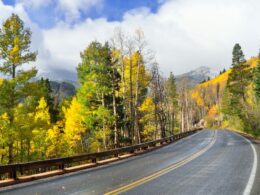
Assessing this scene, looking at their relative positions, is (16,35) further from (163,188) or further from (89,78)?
(163,188)

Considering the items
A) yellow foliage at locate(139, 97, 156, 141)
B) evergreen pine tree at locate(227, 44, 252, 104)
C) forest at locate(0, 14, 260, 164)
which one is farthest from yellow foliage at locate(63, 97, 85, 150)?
evergreen pine tree at locate(227, 44, 252, 104)

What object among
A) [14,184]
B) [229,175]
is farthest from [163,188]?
[14,184]

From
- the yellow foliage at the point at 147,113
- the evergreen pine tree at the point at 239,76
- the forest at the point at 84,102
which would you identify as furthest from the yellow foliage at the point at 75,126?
the evergreen pine tree at the point at 239,76

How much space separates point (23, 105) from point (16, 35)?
5.41 m

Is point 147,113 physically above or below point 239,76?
below

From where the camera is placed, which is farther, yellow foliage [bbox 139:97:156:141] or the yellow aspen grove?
yellow foliage [bbox 139:97:156:141]

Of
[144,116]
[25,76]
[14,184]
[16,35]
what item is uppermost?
[16,35]

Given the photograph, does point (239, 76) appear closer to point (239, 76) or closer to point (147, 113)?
point (239, 76)

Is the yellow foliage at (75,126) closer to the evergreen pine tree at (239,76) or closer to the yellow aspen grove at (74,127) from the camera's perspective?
the yellow aspen grove at (74,127)

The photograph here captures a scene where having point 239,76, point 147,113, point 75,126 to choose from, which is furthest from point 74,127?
point 239,76

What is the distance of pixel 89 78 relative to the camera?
32.2 m

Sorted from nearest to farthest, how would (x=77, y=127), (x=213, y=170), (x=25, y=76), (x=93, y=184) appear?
(x=93, y=184) < (x=213, y=170) < (x=25, y=76) < (x=77, y=127)

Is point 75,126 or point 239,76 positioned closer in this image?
point 75,126

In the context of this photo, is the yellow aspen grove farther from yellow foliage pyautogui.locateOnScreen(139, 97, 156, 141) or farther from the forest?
yellow foliage pyautogui.locateOnScreen(139, 97, 156, 141)
